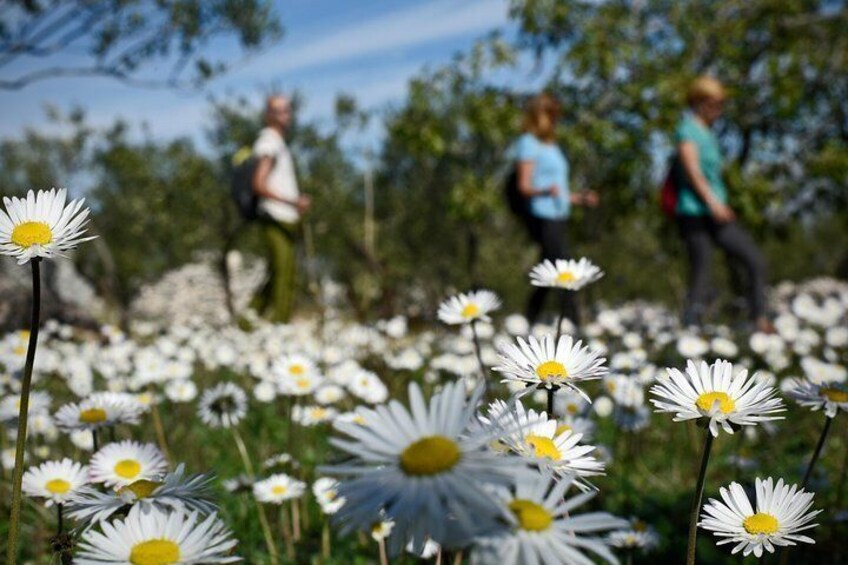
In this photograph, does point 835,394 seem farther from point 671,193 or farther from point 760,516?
point 671,193

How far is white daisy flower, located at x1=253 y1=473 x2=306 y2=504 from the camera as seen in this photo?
183 cm

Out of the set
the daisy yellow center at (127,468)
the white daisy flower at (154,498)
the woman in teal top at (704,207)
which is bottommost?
the white daisy flower at (154,498)

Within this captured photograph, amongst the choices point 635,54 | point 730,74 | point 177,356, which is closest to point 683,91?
point 635,54

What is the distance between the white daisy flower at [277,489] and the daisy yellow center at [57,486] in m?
0.60

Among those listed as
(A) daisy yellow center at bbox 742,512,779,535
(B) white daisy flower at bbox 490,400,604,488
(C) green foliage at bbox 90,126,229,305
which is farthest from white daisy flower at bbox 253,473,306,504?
(C) green foliage at bbox 90,126,229,305

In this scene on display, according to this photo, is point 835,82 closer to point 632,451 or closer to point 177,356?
point 632,451

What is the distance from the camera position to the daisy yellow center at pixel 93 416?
54.0 inches

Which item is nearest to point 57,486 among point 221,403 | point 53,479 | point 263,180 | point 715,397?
point 53,479

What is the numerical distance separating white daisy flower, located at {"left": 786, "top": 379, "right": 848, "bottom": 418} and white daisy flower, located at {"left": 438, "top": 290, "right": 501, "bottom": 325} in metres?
0.62

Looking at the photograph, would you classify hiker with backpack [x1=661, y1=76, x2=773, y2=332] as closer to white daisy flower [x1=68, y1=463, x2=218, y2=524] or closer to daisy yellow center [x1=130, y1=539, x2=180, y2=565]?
white daisy flower [x1=68, y1=463, x2=218, y2=524]

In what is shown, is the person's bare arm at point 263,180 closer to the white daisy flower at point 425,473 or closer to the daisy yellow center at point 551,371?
the daisy yellow center at point 551,371

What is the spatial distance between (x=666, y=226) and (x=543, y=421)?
9138mm

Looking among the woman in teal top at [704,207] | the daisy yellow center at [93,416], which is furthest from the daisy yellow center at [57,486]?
the woman in teal top at [704,207]

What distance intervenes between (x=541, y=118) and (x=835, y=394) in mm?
3906
